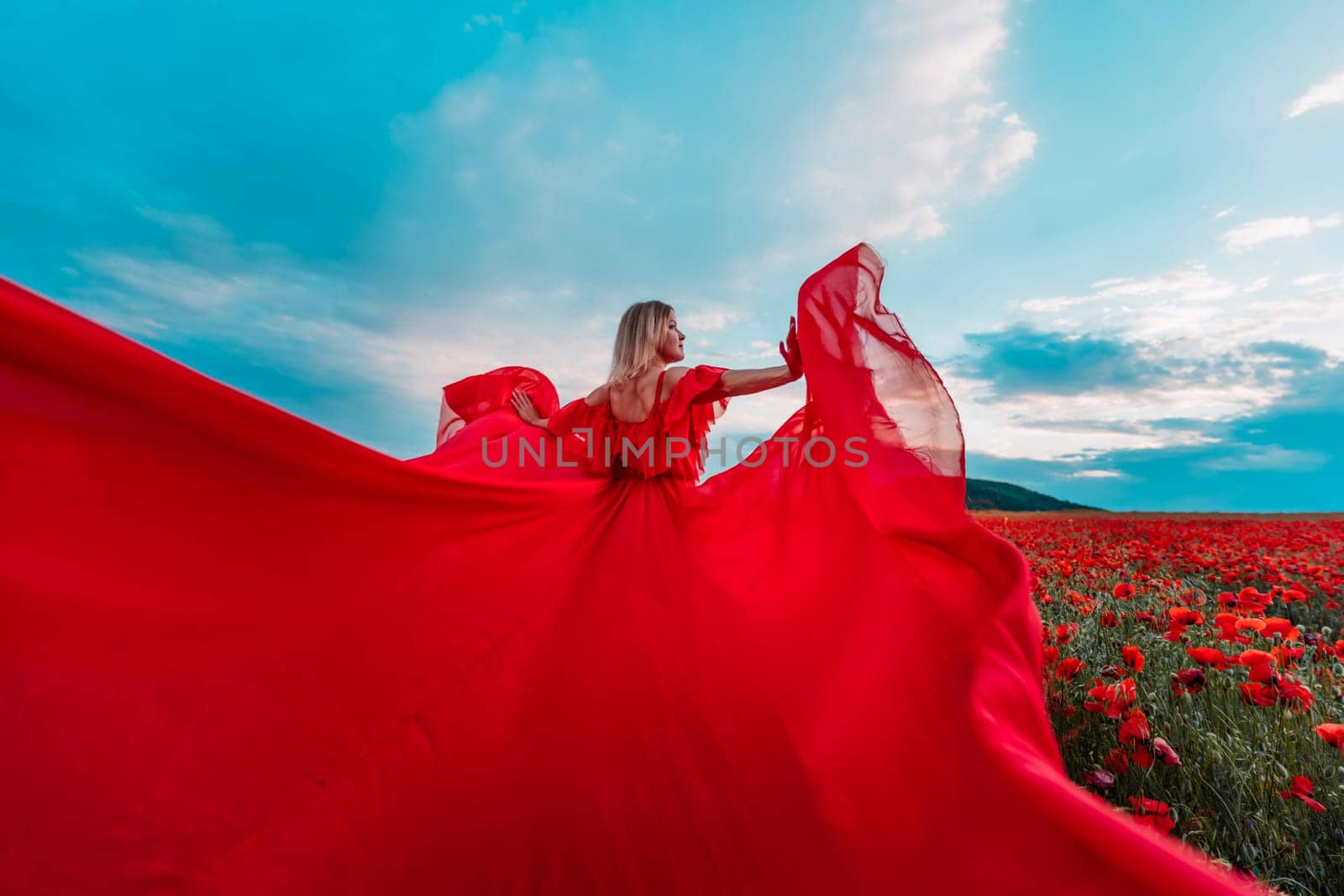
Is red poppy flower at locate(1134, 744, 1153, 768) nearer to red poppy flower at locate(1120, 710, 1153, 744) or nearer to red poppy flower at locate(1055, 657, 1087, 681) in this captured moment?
red poppy flower at locate(1120, 710, 1153, 744)

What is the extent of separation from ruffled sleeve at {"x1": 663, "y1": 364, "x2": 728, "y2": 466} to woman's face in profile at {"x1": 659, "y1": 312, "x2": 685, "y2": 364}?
1.01ft

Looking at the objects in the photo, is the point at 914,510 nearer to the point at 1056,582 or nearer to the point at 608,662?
the point at 608,662

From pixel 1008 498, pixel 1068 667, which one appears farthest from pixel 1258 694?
pixel 1008 498

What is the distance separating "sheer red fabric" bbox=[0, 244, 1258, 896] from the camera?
6.28ft

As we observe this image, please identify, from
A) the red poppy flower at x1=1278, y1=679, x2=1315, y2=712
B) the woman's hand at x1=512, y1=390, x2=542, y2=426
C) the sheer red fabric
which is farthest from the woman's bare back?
the red poppy flower at x1=1278, y1=679, x2=1315, y2=712

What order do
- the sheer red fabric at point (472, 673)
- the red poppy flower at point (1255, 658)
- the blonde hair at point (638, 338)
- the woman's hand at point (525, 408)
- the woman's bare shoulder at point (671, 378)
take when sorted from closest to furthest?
1. the sheer red fabric at point (472, 673)
2. the red poppy flower at point (1255, 658)
3. the woman's bare shoulder at point (671, 378)
4. the blonde hair at point (638, 338)
5. the woman's hand at point (525, 408)

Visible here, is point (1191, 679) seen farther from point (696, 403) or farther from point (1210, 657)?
point (696, 403)

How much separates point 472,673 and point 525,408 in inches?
99.5

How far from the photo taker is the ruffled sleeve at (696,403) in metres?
3.63

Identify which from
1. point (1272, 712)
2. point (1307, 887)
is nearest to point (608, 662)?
point (1307, 887)

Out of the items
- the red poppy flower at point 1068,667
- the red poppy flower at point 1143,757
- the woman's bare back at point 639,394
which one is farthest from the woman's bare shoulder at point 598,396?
the red poppy flower at point 1143,757

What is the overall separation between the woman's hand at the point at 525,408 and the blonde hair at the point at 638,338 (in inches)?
43.7

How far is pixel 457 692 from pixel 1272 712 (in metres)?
3.45

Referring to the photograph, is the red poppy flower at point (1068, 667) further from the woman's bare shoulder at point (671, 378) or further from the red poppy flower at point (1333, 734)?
the woman's bare shoulder at point (671, 378)
